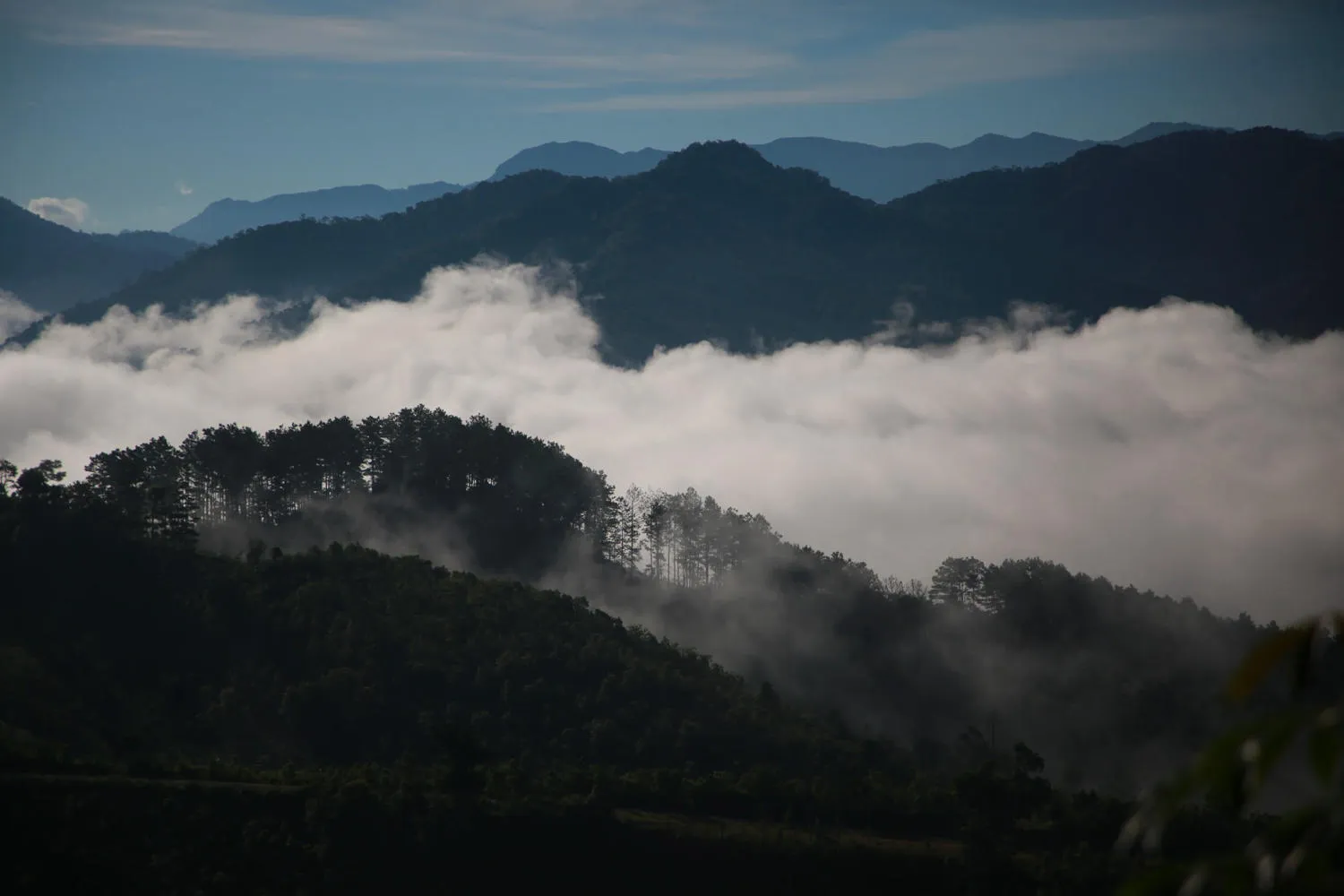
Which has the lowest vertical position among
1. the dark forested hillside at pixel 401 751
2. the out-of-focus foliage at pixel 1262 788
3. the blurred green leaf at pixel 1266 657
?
the dark forested hillside at pixel 401 751

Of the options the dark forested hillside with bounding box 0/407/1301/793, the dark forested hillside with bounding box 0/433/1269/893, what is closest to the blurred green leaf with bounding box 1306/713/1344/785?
the dark forested hillside with bounding box 0/433/1269/893

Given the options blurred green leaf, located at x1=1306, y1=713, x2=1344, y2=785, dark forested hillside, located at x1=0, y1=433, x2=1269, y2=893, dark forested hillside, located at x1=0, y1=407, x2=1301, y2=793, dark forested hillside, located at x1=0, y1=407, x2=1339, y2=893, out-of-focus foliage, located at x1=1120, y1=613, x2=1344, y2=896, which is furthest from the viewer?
dark forested hillside, located at x1=0, y1=407, x2=1301, y2=793

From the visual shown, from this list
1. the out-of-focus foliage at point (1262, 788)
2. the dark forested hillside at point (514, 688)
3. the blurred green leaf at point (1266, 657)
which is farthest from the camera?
the dark forested hillside at point (514, 688)

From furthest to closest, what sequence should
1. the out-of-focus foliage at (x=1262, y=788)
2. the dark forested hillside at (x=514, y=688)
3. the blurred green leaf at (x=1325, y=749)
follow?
the dark forested hillside at (x=514, y=688) < the out-of-focus foliage at (x=1262, y=788) < the blurred green leaf at (x=1325, y=749)

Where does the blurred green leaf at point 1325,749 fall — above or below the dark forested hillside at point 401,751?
above

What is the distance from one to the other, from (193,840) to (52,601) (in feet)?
71.7

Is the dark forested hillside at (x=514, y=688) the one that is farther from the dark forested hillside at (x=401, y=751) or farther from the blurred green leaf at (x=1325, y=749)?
the blurred green leaf at (x=1325, y=749)

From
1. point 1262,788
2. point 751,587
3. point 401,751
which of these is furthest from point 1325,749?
point 751,587

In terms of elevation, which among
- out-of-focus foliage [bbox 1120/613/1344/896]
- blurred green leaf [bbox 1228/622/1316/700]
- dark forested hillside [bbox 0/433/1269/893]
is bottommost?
dark forested hillside [bbox 0/433/1269/893]

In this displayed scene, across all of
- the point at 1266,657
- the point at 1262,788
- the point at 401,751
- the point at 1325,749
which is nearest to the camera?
the point at 1325,749

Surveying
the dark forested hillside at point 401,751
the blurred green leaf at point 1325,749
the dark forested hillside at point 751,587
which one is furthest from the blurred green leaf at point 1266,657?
the dark forested hillside at point 751,587

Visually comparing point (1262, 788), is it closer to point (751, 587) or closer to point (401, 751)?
point (401, 751)

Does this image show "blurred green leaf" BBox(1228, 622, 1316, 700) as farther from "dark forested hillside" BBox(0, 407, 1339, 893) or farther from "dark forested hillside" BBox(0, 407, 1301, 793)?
"dark forested hillside" BBox(0, 407, 1301, 793)

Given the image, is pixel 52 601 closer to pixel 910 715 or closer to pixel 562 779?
pixel 562 779
